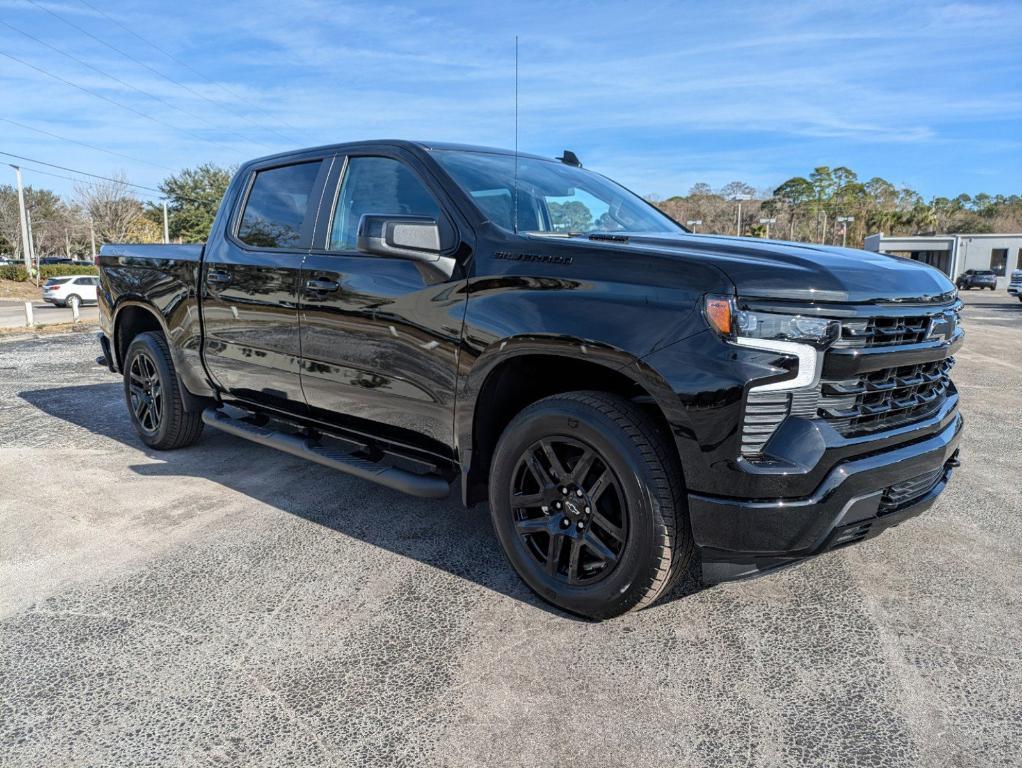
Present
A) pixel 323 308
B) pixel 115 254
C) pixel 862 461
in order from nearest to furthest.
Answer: pixel 862 461 < pixel 323 308 < pixel 115 254

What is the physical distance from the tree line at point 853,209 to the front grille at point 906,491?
8231 cm

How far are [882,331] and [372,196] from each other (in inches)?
94.9

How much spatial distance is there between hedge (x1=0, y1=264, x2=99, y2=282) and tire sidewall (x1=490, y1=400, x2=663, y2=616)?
4277cm

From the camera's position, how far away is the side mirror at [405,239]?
10.0ft

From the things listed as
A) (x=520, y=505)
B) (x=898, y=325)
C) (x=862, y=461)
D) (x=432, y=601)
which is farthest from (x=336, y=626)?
(x=898, y=325)

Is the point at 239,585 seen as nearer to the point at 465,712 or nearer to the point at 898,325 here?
the point at 465,712

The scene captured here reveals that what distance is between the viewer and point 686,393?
7.88ft

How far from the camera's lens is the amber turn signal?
2.34 metres

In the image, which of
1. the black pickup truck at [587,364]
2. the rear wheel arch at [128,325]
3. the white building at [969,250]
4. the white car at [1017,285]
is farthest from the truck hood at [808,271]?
the white building at [969,250]

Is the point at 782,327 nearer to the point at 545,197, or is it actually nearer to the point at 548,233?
the point at 548,233

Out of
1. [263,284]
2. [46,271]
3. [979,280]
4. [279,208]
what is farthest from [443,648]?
[979,280]

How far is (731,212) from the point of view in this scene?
79750mm

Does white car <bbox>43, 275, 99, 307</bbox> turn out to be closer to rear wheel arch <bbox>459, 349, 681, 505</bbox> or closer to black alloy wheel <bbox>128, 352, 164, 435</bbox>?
black alloy wheel <bbox>128, 352, 164, 435</bbox>

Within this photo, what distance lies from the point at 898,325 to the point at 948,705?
1.24m
